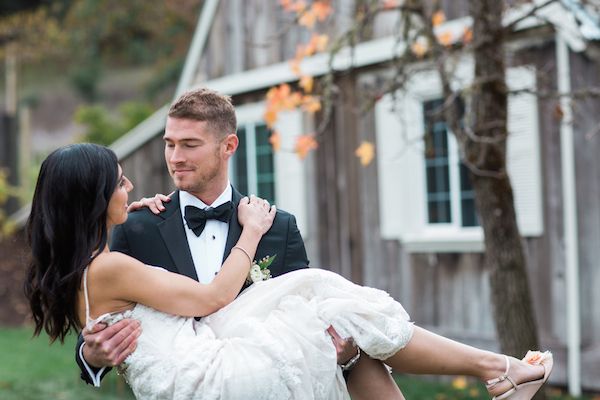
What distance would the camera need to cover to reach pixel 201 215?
4184 millimetres

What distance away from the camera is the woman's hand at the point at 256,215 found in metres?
4.14

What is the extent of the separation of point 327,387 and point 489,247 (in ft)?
10.7

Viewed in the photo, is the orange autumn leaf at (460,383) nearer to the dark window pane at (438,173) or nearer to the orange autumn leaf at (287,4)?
the dark window pane at (438,173)

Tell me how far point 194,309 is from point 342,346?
22.6 inches

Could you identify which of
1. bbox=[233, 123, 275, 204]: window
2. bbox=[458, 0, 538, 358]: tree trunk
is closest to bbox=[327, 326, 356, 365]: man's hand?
bbox=[458, 0, 538, 358]: tree trunk

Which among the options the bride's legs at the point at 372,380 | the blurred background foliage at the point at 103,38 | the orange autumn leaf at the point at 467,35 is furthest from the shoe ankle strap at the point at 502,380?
the blurred background foliage at the point at 103,38

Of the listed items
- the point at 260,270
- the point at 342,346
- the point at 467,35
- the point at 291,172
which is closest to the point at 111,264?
the point at 260,270

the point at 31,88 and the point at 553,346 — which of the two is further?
the point at 31,88

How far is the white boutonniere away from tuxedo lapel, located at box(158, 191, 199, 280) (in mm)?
215

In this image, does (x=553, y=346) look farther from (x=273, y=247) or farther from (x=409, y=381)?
(x=273, y=247)

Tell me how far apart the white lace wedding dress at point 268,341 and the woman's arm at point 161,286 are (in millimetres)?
73

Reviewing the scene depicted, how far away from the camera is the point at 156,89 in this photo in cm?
2334

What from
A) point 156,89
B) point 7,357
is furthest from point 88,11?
point 7,357

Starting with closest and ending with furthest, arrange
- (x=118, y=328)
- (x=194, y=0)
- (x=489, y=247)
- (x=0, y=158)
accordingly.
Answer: (x=118, y=328) → (x=489, y=247) → (x=0, y=158) → (x=194, y=0)
